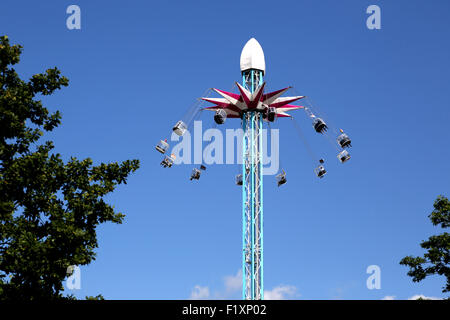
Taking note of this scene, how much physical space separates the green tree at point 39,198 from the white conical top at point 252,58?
31219 mm

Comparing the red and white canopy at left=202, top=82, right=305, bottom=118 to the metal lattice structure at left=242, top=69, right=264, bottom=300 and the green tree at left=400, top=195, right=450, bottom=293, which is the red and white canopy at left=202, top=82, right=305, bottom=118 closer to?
the metal lattice structure at left=242, top=69, right=264, bottom=300

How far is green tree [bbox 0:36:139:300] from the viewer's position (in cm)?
2619

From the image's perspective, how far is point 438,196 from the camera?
42344 millimetres

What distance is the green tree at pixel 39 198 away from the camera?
26.2m

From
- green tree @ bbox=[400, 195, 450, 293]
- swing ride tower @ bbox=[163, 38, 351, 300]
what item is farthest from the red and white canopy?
green tree @ bbox=[400, 195, 450, 293]

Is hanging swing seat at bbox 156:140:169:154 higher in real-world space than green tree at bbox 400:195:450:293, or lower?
higher

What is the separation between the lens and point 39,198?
Result: 89.8ft

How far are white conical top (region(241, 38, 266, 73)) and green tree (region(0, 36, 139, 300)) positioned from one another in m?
31.2

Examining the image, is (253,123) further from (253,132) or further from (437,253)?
(437,253)
